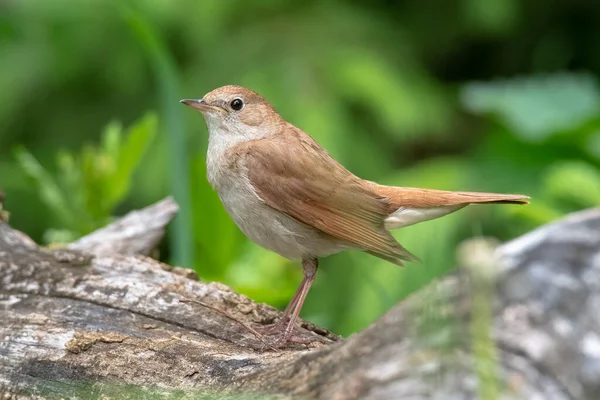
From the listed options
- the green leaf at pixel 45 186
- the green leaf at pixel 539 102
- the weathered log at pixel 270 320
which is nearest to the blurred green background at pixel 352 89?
the green leaf at pixel 539 102

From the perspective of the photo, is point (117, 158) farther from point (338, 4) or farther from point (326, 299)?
point (338, 4)

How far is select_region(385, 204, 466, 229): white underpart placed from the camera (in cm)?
310

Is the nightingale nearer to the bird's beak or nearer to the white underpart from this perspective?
the white underpart

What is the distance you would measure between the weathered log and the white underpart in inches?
19.8

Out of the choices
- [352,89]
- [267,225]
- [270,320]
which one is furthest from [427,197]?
[352,89]

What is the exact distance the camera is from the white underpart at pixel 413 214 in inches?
122

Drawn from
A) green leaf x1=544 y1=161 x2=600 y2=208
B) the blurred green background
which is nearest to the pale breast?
the blurred green background

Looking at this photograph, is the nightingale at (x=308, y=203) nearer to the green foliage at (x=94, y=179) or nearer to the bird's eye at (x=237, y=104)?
the bird's eye at (x=237, y=104)

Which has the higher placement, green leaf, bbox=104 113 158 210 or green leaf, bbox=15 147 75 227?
green leaf, bbox=104 113 158 210

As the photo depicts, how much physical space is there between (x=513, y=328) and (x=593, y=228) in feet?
0.78

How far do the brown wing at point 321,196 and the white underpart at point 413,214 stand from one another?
46 mm

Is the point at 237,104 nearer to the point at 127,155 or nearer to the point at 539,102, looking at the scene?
the point at 127,155

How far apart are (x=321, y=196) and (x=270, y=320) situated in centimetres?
46

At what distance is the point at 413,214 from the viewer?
314 cm
